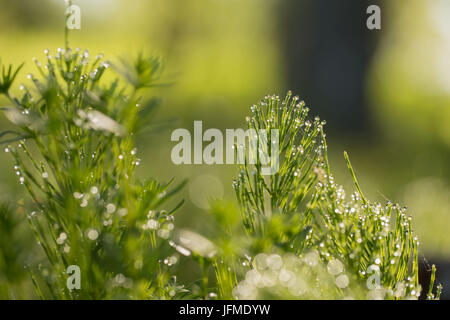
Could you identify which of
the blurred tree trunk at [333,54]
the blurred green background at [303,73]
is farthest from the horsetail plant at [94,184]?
the blurred tree trunk at [333,54]

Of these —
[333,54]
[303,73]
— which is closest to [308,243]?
[333,54]

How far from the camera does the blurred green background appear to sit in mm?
3090

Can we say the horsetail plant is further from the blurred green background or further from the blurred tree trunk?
the blurred tree trunk

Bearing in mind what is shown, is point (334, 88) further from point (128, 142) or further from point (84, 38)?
point (84, 38)

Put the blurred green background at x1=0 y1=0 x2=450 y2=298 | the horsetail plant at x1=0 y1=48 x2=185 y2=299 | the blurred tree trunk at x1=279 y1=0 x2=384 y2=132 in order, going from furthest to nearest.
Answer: the blurred tree trunk at x1=279 y1=0 x2=384 y2=132 < the blurred green background at x1=0 y1=0 x2=450 y2=298 < the horsetail plant at x1=0 y1=48 x2=185 y2=299

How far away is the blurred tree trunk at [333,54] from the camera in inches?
144

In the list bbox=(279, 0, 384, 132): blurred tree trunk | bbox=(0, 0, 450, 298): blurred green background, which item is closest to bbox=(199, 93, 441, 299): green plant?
bbox=(0, 0, 450, 298): blurred green background

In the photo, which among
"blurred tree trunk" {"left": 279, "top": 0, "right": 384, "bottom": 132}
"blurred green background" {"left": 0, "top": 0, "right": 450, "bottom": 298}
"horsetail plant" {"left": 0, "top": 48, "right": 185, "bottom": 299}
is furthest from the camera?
"blurred tree trunk" {"left": 279, "top": 0, "right": 384, "bottom": 132}

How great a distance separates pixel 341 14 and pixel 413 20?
429cm

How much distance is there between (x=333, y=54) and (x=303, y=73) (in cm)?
28

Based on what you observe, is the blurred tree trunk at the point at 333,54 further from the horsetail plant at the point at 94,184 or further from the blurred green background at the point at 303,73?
the horsetail plant at the point at 94,184

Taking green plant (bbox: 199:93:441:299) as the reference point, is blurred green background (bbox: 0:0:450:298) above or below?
above

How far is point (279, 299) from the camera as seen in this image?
311 millimetres
